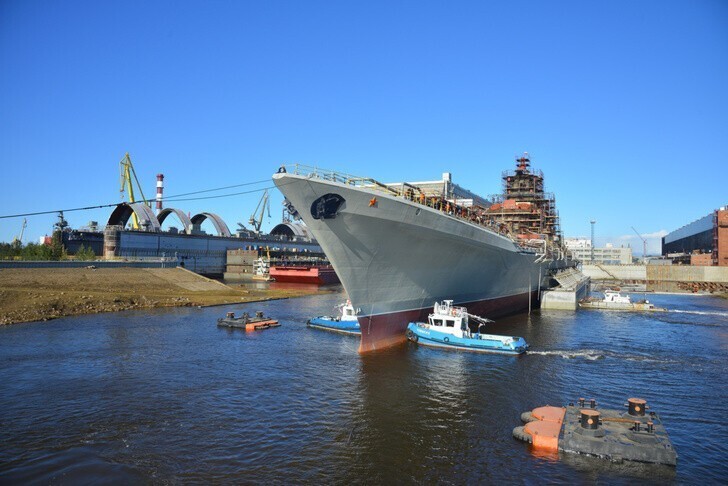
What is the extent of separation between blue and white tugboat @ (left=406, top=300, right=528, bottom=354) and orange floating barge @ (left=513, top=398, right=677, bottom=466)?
11126mm

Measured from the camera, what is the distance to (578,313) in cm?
5081

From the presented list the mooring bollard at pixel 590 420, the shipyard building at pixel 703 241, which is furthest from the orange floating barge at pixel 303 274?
the shipyard building at pixel 703 241

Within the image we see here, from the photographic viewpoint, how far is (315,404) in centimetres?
1903

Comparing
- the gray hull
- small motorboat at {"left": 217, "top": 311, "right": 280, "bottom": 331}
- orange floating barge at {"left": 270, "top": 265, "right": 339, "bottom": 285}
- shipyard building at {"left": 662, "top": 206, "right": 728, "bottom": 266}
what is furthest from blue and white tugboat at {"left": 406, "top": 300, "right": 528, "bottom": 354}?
shipyard building at {"left": 662, "top": 206, "right": 728, "bottom": 266}

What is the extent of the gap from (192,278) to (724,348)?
62812 millimetres

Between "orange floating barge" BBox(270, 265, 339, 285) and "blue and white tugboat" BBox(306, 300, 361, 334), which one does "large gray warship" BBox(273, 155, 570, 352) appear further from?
"orange floating barge" BBox(270, 265, 339, 285)

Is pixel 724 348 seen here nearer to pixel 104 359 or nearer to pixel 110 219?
pixel 104 359

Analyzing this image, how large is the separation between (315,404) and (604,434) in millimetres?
10840

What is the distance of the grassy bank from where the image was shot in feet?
133

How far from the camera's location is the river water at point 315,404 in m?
13.7

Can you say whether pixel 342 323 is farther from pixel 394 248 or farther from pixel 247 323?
pixel 394 248

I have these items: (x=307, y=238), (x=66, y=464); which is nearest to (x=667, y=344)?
(x=66, y=464)

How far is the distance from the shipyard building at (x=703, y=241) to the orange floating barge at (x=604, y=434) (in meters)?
110

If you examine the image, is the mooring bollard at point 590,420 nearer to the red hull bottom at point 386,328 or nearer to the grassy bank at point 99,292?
the red hull bottom at point 386,328
